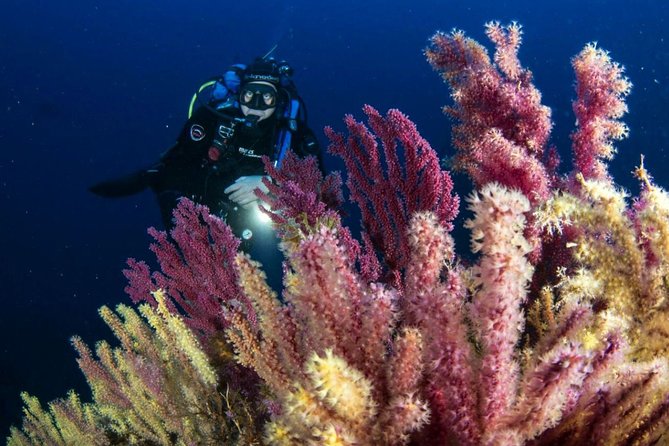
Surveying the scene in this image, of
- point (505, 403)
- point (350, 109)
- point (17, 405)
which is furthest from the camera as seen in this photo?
point (350, 109)

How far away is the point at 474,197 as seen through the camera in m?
1.21

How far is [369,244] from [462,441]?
1.83 m

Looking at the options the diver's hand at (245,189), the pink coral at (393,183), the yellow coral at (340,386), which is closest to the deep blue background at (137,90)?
the diver's hand at (245,189)

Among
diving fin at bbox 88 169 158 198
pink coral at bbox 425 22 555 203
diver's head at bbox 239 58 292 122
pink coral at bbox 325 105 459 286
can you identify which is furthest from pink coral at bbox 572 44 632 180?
diving fin at bbox 88 169 158 198

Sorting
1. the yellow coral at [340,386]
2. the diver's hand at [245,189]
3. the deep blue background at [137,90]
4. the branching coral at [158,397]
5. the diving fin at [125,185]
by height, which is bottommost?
the yellow coral at [340,386]

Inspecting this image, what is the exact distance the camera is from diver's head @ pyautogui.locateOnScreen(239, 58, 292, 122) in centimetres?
634

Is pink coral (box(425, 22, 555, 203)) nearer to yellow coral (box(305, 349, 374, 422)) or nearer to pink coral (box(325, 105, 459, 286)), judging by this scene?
pink coral (box(325, 105, 459, 286))

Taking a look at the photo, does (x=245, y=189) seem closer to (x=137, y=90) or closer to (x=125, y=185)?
(x=125, y=185)

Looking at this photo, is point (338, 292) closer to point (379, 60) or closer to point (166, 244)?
point (166, 244)

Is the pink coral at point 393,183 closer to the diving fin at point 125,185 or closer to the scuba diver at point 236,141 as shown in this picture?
the scuba diver at point 236,141

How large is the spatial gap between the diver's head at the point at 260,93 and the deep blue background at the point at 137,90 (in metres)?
14.7

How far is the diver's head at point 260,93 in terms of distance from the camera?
6340 millimetres

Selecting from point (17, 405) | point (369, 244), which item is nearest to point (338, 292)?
point (369, 244)

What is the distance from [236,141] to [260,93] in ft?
2.53
